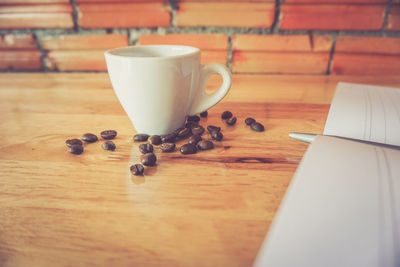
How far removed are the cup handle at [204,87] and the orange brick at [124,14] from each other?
18.3 inches

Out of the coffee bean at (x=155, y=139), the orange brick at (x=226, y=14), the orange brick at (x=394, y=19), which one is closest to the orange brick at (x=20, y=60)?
the orange brick at (x=226, y=14)

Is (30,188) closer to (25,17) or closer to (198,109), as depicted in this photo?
(198,109)

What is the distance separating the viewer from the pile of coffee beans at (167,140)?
0.38m

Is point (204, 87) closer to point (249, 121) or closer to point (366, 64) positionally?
point (249, 121)

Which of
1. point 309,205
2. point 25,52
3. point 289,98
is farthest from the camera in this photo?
point 25,52

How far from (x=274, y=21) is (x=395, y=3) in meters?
0.35

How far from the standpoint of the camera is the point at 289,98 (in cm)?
65

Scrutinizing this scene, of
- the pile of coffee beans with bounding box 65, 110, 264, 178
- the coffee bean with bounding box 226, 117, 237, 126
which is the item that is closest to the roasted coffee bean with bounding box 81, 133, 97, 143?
the pile of coffee beans with bounding box 65, 110, 264, 178

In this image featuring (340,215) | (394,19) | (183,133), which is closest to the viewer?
(340,215)

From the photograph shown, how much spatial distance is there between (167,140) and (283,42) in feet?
1.96

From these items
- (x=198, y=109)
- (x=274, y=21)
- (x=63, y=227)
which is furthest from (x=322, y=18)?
(x=63, y=227)

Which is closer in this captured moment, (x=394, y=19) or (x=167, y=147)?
(x=167, y=147)

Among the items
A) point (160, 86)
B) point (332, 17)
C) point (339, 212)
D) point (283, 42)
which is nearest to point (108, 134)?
point (160, 86)

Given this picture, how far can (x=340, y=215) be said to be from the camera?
22 cm
